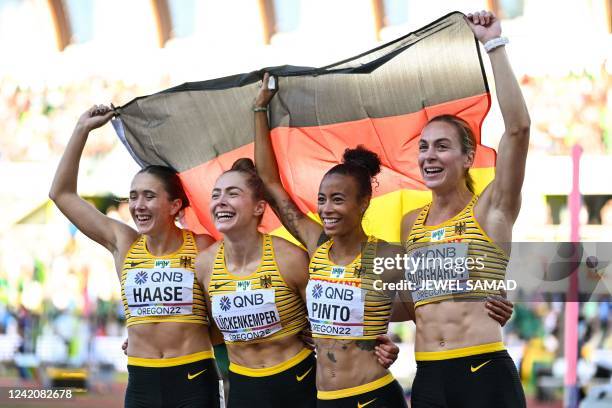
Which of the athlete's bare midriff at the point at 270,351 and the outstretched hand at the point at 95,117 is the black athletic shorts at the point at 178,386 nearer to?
the athlete's bare midriff at the point at 270,351

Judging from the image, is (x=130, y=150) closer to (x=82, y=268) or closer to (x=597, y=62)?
(x=82, y=268)

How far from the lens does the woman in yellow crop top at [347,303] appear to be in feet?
18.4

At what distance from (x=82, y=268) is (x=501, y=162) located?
42.0 feet

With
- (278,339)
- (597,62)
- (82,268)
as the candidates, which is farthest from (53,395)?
(597,62)

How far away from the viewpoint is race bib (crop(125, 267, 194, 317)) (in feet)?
20.6

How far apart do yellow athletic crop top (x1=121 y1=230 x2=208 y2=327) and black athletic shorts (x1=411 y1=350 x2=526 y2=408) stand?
4.98 ft

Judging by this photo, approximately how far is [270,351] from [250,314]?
0.77 feet

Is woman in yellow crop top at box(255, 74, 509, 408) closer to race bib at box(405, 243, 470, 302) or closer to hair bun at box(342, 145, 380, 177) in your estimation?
hair bun at box(342, 145, 380, 177)

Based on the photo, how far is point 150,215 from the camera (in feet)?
21.1

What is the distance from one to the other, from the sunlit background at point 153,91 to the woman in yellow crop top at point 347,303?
7412mm

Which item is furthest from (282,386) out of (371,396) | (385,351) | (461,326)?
(461,326)

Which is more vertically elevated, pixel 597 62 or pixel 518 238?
pixel 597 62

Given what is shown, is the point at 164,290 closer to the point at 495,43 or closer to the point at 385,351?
the point at 385,351

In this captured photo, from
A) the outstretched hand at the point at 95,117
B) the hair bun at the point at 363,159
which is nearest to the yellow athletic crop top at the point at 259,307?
the hair bun at the point at 363,159
